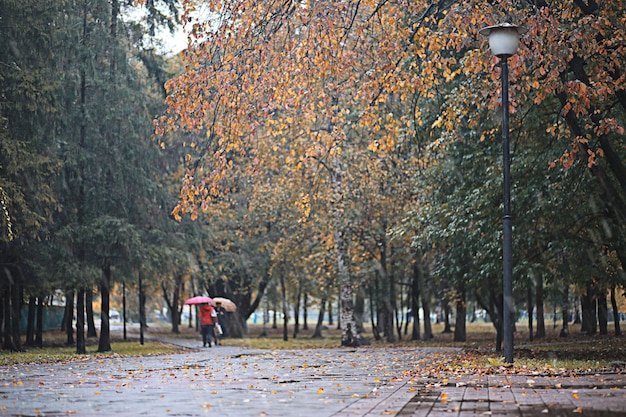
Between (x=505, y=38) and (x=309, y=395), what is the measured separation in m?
6.70

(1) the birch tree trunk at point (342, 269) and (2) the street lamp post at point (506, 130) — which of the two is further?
(1) the birch tree trunk at point (342, 269)

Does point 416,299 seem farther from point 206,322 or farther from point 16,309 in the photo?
point 16,309

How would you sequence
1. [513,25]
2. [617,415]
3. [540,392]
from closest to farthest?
1. [617,415]
2. [540,392]
3. [513,25]

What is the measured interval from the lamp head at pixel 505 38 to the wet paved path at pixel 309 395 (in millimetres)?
5009

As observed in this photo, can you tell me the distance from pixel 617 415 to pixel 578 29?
28.2 feet

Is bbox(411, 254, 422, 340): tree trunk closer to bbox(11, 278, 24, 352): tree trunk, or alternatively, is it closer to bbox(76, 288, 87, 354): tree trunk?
bbox(76, 288, 87, 354): tree trunk

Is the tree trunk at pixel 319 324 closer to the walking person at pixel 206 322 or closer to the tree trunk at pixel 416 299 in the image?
the tree trunk at pixel 416 299

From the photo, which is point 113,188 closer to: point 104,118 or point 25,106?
point 104,118

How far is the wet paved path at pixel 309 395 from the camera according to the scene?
28.1ft

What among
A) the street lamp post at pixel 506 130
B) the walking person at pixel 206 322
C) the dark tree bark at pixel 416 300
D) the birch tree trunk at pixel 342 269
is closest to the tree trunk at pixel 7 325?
the walking person at pixel 206 322

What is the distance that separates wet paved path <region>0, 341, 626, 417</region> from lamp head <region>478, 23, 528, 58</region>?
501 cm

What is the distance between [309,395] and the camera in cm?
1045

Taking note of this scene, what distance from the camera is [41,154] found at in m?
25.3

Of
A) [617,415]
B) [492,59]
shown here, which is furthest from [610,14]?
[617,415]
